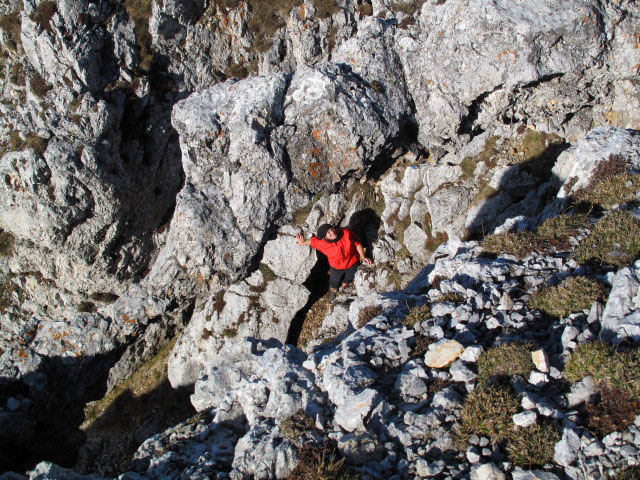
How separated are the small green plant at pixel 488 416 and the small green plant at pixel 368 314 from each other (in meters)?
3.55

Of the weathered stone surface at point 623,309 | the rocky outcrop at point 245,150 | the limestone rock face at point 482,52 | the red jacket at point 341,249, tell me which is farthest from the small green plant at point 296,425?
the limestone rock face at point 482,52

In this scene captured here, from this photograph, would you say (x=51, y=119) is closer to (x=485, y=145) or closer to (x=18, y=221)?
(x=18, y=221)

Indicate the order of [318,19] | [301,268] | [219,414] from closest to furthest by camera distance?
[219,414] < [301,268] < [318,19]

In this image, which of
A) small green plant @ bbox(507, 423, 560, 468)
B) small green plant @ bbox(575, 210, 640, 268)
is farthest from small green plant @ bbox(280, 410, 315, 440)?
small green plant @ bbox(575, 210, 640, 268)

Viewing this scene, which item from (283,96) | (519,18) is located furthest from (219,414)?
(519,18)

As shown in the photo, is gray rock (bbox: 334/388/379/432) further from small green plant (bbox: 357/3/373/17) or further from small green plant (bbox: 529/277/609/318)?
small green plant (bbox: 357/3/373/17)

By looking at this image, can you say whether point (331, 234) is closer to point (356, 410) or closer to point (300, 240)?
point (300, 240)

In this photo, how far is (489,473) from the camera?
18.5ft

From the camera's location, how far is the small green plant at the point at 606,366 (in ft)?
19.5

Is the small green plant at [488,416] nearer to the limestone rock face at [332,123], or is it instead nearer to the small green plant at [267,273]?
the limestone rock face at [332,123]

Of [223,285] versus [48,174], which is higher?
[48,174]

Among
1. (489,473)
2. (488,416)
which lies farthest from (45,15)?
(489,473)

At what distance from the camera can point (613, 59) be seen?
1566cm

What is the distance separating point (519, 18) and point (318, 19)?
8984 mm
